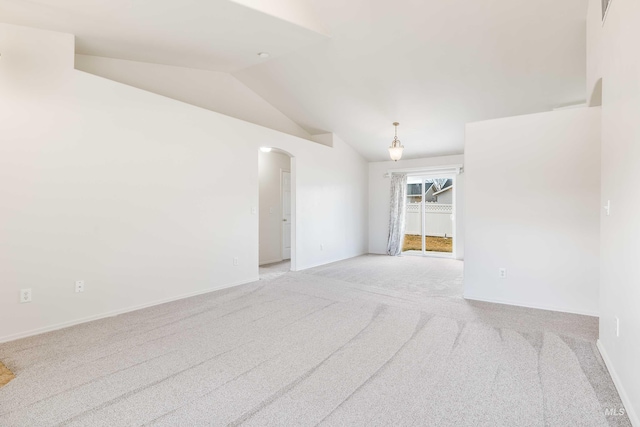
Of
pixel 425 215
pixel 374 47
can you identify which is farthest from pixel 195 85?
pixel 425 215

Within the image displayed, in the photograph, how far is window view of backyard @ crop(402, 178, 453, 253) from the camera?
26.0ft

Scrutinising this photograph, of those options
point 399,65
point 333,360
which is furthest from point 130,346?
point 399,65

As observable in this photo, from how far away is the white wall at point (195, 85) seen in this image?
406 centimetres

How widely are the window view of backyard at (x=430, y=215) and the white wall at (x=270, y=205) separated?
338 centimetres

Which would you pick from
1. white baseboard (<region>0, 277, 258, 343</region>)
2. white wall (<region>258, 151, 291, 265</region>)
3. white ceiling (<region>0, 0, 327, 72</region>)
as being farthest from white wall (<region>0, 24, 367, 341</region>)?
white wall (<region>258, 151, 291, 265</region>)

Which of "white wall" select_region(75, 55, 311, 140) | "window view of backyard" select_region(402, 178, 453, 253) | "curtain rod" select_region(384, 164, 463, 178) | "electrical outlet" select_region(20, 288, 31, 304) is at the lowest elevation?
"electrical outlet" select_region(20, 288, 31, 304)

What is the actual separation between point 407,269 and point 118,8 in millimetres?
5642

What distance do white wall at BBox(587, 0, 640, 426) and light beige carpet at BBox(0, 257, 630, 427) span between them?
0.26 metres

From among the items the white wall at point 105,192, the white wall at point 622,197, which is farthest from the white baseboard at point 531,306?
the white wall at point 105,192

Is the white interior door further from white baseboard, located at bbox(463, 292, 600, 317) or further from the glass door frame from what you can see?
white baseboard, located at bbox(463, 292, 600, 317)

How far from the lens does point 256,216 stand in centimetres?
519

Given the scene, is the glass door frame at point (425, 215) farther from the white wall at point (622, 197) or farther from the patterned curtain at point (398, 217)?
the white wall at point (622, 197)

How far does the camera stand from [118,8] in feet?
9.33

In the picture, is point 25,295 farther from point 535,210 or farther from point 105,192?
point 535,210
